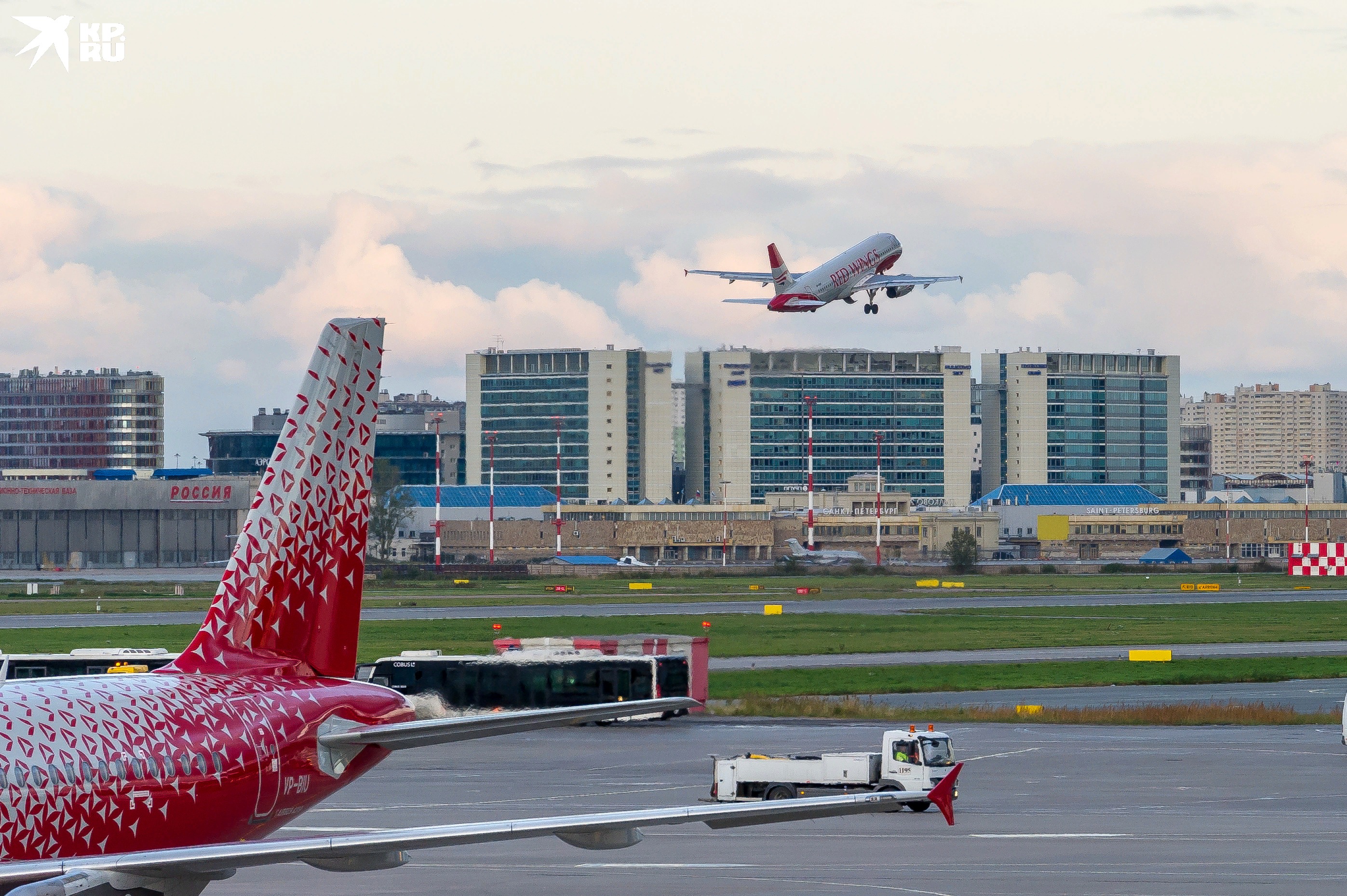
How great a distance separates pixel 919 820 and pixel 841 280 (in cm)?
7289

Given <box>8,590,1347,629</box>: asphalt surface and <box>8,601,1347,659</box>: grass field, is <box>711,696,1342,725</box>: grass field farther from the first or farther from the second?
<box>8,590,1347,629</box>: asphalt surface

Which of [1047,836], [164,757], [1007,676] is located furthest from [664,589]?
[164,757]

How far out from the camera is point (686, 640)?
73.9 meters

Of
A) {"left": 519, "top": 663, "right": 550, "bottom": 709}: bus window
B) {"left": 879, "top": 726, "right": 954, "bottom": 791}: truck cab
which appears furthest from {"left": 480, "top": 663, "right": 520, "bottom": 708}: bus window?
{"left": 879, "top": 726, "right": 954, "bottom": 791}: truck cab

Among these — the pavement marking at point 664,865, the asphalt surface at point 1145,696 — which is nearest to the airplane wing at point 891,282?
the asphalt surface at point 1145,696

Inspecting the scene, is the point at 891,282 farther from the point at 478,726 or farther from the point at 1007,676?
the point at 478,726

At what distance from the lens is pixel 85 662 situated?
67.6m

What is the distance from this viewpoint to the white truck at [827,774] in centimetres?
4578

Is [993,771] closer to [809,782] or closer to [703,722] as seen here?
[809,782]

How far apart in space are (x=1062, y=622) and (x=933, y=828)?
288 feet

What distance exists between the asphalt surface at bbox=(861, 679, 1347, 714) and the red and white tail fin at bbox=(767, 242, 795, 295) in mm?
38470

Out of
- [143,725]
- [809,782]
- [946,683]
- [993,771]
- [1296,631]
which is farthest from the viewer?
[1296,631]

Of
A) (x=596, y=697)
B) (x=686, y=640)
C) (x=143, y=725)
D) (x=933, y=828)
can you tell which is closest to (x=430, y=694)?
(x=596, y=697)

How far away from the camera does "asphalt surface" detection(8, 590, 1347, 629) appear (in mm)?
123562
